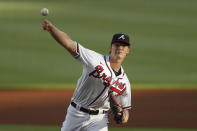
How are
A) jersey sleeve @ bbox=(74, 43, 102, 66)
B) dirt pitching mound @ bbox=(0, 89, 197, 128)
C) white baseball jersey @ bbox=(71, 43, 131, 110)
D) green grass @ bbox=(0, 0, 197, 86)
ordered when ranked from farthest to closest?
green grass @ bbox=(0, 0, 197, 86) → dirt pitching mound @ bbox=(0, 89, 197, 128) → white baseball jersey @ bbox=(71, 43, 131, 110) → jersey sleeve @ bbox=(74, 43, 102, 66)

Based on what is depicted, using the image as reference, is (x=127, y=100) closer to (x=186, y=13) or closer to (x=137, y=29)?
(x=137, y=29)

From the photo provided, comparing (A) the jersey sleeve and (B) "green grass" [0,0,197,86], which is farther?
(B) "green grass" [0,0,197,86]

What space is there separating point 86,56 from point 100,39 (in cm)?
1138

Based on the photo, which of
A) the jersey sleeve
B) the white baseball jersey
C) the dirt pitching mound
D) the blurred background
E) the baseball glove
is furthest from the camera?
the blurred background

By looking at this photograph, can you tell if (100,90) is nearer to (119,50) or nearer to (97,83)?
(97,83)

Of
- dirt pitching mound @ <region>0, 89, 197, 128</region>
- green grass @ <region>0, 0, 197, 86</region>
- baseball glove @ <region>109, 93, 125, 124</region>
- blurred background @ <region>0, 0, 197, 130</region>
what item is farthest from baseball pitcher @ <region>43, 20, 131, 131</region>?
green grass @ <region>0, 0, 197, 86</region>

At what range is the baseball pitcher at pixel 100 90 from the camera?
443 centimetres

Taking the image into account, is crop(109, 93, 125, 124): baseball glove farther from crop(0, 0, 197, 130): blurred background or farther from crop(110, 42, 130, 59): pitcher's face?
crop(0, 0, 197, 130): blurred background

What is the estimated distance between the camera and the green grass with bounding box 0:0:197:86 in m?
13.8

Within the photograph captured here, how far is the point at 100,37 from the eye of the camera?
51.7 ft

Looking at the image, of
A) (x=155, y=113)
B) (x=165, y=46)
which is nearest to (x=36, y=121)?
(x=155, y=113)

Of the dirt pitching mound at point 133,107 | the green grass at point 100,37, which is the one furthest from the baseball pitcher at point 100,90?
the green grass at point 100,37

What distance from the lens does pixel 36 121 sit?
7.84 meters

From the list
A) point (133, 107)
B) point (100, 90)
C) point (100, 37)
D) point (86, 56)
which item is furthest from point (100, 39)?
point (86, 56)
